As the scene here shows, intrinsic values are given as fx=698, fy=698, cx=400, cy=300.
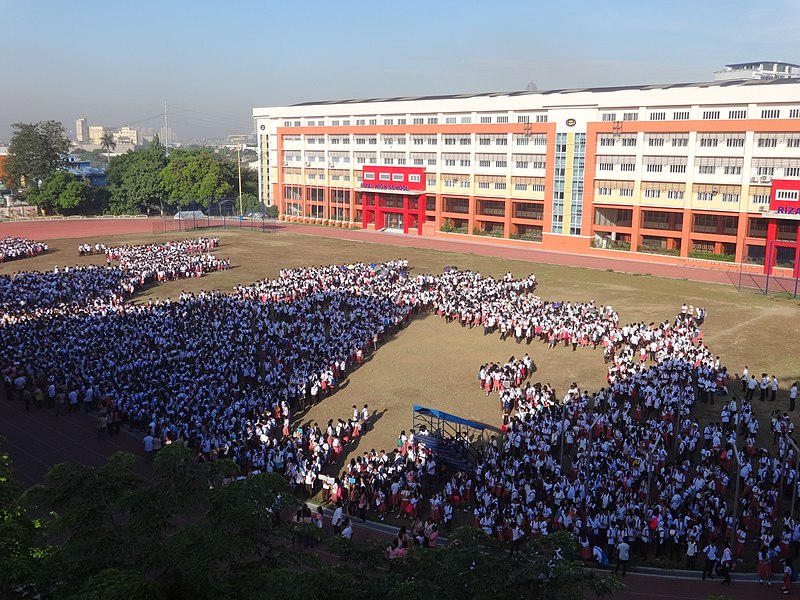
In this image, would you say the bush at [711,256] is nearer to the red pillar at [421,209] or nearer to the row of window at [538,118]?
the row of window at [538,118]

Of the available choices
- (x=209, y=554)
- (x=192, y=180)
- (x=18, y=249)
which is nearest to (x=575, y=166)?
(x=18, y=249)

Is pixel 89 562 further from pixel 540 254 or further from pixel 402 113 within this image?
pixel 402 113

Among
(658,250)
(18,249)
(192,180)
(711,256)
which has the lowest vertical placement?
(18,249)

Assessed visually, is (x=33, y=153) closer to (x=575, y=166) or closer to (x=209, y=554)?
(x=575, y=166)

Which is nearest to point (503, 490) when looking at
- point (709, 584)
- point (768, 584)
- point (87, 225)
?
point (709, 584)

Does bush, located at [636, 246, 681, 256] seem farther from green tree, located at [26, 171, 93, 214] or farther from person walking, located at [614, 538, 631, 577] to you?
green tree, located at [26, 171, 93, 214]

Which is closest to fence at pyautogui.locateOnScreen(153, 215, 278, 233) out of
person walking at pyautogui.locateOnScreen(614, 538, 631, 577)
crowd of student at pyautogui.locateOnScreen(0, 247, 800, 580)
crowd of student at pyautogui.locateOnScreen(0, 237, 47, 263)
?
crowd of student at pyautogui.locateOnScreen(0, 237, 47, 263)
